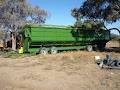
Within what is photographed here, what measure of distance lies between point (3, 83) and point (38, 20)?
36.0 meters

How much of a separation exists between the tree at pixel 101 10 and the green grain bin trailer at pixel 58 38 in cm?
186

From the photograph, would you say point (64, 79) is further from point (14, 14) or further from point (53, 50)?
point (14, 14)

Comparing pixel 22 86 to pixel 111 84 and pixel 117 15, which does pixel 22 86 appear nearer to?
pixel 111 84

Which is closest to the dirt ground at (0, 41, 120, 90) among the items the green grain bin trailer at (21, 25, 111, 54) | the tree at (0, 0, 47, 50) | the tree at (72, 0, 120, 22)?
the green grain bin trailer at (21, 25, 111, 54)

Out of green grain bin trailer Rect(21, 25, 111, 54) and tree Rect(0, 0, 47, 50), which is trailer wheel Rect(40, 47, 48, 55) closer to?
green grain bin trailer Rect(21, 25, 111, 54)

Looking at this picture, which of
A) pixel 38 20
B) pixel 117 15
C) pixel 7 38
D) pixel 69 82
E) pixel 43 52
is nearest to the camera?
pixel 69 82

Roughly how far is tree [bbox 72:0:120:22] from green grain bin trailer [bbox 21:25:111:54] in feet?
6.11

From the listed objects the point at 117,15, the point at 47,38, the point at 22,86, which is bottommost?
the point at 22,86

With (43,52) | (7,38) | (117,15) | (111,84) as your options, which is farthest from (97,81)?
(7,38)

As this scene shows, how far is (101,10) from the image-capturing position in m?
28.8

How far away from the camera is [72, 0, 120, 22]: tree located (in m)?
27.0

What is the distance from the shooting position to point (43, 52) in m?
24.7

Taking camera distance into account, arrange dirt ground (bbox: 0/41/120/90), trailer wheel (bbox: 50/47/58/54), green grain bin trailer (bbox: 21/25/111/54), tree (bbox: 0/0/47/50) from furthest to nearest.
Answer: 1. tree (bbox: 0/0/47/50)
2. trailer wheel (bbox: 50/47/58/54)
3. green grain bin trailer (bbox: 21/25/111/54)
4. dirt ground (bbox: 0/41/120/90)

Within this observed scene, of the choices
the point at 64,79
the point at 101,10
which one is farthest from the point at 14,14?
the point at 64,79
